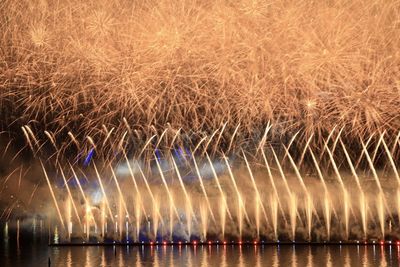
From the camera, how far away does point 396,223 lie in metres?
58.9

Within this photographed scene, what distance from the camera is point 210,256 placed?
191ft

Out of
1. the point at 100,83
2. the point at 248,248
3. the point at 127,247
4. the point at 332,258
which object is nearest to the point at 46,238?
the point at 127,247

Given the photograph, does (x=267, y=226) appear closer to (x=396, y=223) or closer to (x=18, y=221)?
(x=396, y=223)

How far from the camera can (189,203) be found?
5762 cm

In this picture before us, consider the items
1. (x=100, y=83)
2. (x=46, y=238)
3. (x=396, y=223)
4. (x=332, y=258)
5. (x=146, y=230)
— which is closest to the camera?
(x=100, y=83)

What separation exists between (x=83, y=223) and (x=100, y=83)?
1344 inches

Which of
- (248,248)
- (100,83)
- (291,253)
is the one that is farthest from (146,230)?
(100,83)

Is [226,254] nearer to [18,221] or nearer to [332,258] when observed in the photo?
[332,258]

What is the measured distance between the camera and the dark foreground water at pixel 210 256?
52000 millimetres

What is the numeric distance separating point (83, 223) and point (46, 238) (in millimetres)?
17218

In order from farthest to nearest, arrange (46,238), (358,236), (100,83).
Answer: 1. (46,238)
2. (358,236)
3. (100,83)

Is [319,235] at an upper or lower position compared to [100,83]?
lower

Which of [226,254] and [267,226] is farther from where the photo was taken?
[267,226]

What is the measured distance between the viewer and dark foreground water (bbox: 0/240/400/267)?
52.0 metres
